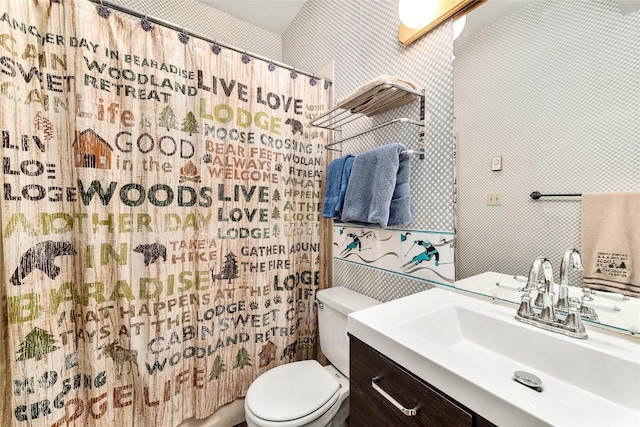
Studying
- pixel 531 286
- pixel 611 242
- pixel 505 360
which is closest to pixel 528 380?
pixel 505 360

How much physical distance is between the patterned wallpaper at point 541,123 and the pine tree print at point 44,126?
159cm

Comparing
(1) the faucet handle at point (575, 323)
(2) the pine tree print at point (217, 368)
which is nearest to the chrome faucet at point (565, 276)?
(1) the faucet handle at point (575, 323)

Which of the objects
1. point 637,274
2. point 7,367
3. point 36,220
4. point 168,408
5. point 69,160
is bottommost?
point 168,408

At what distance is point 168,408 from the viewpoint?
3.95 ft

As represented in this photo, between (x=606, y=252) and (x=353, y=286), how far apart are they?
1.03 meters

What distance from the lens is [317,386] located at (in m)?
1.14

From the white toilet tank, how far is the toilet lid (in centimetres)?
10

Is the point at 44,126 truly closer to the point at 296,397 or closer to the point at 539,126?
A: the point at 296,397

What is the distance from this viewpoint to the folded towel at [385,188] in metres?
1.08

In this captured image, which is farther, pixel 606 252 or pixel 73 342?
pixel 73 342

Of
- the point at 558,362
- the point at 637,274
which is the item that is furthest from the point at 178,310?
Result: the point at 637,274

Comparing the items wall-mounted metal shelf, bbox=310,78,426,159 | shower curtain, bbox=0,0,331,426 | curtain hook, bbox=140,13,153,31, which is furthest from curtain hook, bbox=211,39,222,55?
wall-mounted metal shelf, bbox=310,78,426,159

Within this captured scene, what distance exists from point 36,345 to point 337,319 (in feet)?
3.98

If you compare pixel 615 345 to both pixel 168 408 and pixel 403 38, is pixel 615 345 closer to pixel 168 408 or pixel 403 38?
pixel 403 38
